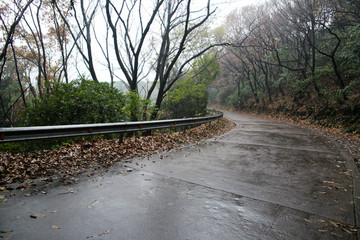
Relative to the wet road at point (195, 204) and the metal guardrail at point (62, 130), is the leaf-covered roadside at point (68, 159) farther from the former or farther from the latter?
the wet road at point (195, 204)

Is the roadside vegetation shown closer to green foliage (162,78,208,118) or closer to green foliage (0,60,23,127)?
green foliage (162,78,208,118)

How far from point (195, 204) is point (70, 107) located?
6.50 meters

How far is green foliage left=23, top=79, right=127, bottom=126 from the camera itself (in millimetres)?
7363

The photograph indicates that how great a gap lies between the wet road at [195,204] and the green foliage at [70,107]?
155 inches

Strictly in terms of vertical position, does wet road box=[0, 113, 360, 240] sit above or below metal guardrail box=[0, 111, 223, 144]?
below

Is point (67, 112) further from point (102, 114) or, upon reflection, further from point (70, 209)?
point (70, 209)

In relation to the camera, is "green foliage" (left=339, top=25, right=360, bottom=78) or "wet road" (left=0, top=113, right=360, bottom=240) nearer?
"wet road" (left=0, top=113, right=360, bottom=240)

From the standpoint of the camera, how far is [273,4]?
1831cm

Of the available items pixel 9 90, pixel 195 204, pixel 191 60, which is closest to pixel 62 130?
pixel 195 204

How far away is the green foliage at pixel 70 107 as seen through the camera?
7363 millimetres

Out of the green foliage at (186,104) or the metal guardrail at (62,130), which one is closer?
the metal guardrail at (62,130)

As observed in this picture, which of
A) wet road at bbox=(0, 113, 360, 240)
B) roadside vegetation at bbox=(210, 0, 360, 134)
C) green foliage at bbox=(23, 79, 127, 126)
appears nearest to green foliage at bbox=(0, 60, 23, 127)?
green foliage at bbox=(23, 79, 127, 126)

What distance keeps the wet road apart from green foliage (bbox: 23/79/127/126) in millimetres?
3926

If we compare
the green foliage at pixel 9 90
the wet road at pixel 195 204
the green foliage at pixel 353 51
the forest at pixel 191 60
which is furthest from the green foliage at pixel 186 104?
the green foliage at pixel 9 90
